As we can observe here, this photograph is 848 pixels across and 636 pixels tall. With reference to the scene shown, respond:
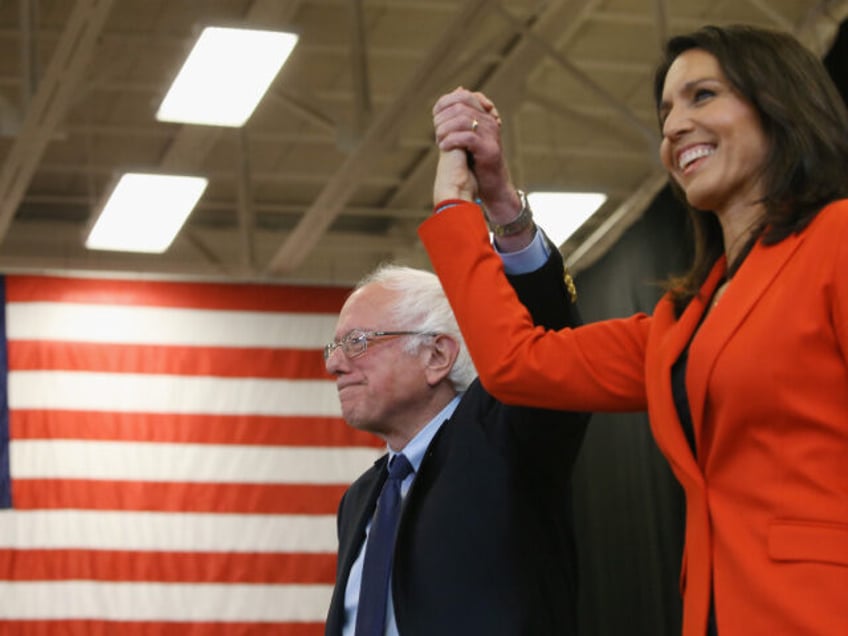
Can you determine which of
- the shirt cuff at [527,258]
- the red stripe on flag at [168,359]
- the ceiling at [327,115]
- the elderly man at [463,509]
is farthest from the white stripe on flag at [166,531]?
the shirt cuff at [527,258]

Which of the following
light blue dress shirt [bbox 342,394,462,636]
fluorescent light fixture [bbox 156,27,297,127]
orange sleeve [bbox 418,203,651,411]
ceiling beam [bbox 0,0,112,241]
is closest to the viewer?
orange sleeve [bbox 418,203,651,411]

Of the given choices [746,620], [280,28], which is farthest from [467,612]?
[280,28]

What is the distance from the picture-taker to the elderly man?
7.04 feet

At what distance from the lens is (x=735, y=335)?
4.93 feet

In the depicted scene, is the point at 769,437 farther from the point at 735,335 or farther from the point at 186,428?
the point at 186,428

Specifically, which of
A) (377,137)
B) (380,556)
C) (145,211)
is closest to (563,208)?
(377,137)

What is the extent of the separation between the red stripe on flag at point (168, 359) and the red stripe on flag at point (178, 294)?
0.26 meters

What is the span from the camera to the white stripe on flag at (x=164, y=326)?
329 inches

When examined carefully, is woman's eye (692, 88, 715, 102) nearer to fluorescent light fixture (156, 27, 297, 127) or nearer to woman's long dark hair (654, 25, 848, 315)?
woman's long dark hair (654, 25, 848, 315)

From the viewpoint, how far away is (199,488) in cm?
828

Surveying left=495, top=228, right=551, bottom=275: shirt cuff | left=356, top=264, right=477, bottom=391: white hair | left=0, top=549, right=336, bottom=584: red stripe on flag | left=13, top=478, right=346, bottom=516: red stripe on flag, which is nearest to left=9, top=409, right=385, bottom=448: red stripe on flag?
left=13, top=478, right=346, bottom=516: red stripe on flag

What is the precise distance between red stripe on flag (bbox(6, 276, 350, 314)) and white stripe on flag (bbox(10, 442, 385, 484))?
2.60 feet

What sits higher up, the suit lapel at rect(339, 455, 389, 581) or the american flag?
the american flag

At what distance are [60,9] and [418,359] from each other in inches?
240
